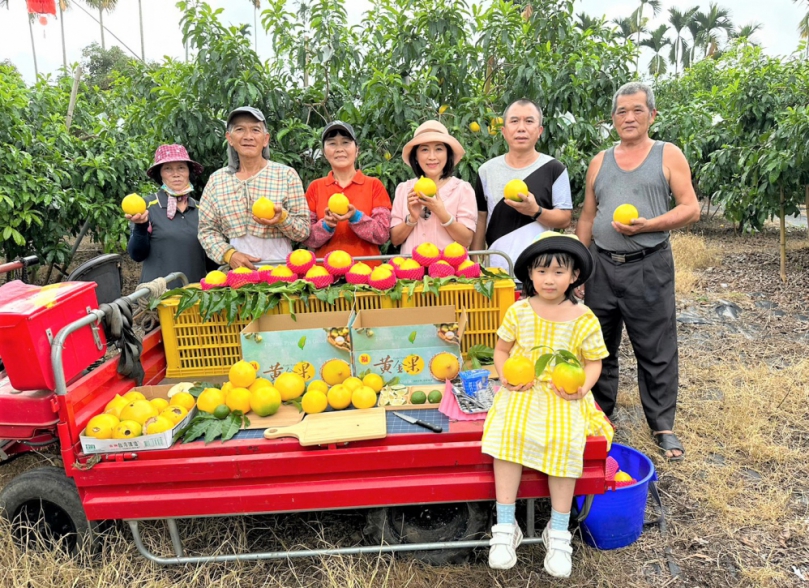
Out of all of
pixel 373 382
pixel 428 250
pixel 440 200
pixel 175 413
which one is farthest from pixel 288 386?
pixel 440 200

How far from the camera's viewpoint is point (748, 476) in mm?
3664

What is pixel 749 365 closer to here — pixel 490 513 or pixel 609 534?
pixel 609 534

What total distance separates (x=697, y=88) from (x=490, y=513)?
18.9 metres

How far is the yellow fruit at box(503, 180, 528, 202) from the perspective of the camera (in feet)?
11.5

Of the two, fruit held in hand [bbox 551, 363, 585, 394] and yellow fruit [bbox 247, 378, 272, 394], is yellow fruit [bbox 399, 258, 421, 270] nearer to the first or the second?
yellow fruit [bbox 247, 378, 272, 394]

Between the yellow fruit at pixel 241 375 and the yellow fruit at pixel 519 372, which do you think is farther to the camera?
the yellow fruit at pixel 241 375

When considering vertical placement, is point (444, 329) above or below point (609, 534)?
above

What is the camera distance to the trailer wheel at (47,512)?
8.97ft

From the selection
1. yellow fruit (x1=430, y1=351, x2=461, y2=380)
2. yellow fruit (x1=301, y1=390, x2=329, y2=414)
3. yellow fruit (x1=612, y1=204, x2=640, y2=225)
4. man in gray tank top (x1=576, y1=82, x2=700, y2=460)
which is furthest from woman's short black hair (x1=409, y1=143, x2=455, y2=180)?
yellow fruit (x1=301, y1=390, x2=329, y2=414)

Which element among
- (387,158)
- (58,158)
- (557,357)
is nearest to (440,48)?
(387,158)

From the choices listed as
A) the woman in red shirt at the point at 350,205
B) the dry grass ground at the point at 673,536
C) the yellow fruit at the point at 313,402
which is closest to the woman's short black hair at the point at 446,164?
the woman in red shirt at the point at 350,205

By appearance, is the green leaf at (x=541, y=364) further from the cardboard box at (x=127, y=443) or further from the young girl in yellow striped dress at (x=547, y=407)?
the cardboard box at (x=127, y=443)

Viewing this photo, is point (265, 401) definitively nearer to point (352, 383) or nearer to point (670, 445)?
point (352, 383)

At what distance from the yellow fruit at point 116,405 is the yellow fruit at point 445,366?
158cm
